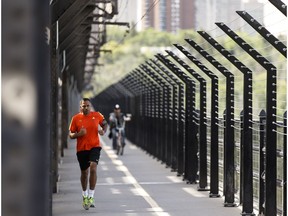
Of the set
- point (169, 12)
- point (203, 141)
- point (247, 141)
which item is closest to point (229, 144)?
point (247, 141)

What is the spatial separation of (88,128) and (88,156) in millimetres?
408

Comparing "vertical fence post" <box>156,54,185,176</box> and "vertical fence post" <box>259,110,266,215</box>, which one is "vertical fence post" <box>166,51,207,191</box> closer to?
"vertical fence post" <box>156,54,185,176</box>

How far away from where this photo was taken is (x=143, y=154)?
3197 centimetres

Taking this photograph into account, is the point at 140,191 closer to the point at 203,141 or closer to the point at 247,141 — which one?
the point at 203,141

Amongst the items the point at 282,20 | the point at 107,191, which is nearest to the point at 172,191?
the point at 107,191

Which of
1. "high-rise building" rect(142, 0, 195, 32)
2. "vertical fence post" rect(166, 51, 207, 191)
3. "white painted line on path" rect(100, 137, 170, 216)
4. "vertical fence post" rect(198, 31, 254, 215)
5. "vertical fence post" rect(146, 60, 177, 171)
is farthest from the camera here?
"vertical fence post" rect(146, 60, 177, 171)

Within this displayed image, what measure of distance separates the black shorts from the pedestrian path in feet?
2.07

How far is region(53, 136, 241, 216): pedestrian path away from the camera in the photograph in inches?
535

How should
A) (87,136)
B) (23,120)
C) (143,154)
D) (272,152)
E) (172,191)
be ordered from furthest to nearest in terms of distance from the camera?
(143,154) → (172,191) → (87,136) → (272,152) → (23,120)

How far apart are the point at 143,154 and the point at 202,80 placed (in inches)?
A: 581

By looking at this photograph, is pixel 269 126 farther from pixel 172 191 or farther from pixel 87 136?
pixel 172 191

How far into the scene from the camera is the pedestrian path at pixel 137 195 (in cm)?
1358

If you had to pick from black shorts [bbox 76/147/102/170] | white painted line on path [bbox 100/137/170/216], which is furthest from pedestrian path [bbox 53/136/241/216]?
black shorts [bbox 76/147/102/170]

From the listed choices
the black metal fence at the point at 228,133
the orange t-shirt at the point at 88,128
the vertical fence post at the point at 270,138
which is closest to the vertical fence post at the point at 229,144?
the black metal fence at the point at 228,133
